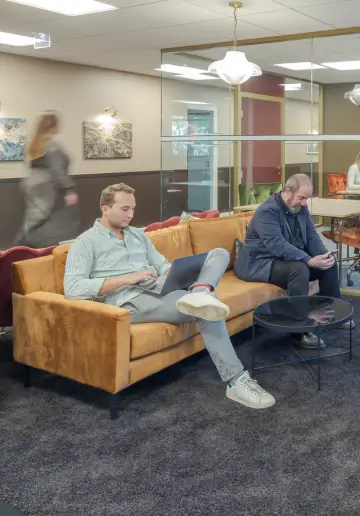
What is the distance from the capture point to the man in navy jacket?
407cm

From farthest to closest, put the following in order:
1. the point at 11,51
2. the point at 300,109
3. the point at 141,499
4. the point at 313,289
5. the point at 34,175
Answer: the point at 11,51
the point at 300,109
the point at 34,175
the point at 313,289
the point at 141,499

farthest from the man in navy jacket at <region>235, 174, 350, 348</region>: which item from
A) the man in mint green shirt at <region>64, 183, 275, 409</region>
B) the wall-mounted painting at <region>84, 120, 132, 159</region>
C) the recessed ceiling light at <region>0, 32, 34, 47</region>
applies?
the wall-mounted painting at <region>84, 120, 132, 159</region>

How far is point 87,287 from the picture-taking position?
3.12 meters

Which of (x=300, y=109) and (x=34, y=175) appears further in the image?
(x=300, y=109)

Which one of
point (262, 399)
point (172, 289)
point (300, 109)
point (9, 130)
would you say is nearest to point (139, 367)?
point (172, 289)

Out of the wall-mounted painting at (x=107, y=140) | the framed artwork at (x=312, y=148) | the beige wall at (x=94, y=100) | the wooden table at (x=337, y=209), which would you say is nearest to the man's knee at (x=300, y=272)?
the wooden table at (x=337, y=209)

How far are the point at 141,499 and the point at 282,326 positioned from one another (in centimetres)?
130

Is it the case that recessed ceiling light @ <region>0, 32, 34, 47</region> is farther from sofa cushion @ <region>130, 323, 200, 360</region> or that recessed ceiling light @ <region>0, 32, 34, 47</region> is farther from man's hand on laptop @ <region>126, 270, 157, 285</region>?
sofa cushion @ <region>130, 323, 200, 360</region>

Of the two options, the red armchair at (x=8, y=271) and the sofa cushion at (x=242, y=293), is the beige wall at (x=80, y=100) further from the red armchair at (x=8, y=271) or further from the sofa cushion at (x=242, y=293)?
the sofa cushion at (x=242, y=293)

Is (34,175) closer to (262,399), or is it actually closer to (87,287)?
(87,287)

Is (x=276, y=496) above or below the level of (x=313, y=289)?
below

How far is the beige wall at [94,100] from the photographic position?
7.35 m

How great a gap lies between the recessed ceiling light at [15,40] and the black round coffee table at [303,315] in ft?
16.2

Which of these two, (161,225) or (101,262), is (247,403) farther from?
(161,225)
